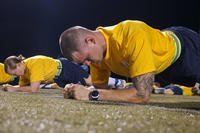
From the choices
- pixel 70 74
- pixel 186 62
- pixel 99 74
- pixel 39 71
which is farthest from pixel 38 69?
pixel 186 62

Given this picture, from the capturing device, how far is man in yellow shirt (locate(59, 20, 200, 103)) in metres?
1.14

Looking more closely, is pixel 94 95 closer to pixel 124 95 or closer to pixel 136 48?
pixel 124 95

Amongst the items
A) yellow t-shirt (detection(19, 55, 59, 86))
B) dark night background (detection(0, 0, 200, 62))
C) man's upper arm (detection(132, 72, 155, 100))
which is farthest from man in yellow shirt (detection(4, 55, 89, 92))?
dark night background (detection(0, 0, 200, 62))

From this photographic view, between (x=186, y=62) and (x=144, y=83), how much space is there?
394 millimetres

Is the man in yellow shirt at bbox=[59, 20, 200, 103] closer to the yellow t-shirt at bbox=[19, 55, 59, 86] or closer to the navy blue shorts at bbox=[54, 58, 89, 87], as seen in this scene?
the yellow t-shirt at bbox=[19, 55, 59, 86]

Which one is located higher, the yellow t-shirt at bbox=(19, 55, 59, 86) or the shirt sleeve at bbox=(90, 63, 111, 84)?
the shirt sleeve at bbox=(90, 63, 111, 84)

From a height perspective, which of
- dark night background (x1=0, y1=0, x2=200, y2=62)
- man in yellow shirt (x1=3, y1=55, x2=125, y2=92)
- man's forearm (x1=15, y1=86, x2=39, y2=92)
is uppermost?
dark night background (x1=0, y1=0, x2=200, y2=62)

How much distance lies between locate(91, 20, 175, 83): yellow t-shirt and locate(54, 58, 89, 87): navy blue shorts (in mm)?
1405

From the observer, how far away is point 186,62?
4.82ft

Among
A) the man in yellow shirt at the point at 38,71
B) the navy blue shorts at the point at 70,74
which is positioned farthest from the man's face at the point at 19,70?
the navy blue shorts at the point at 70,74

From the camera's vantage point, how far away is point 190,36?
1.52 meters

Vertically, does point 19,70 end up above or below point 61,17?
below

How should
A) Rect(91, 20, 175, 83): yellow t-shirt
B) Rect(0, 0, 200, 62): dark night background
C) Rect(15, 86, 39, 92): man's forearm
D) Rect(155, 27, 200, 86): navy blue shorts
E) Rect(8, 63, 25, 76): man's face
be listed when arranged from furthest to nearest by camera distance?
1. Rect(0, 0, 200, 62): dark night background
2. Rect(8, 63, 25, 76): man's face
3. Rect(15, 86, 39, 92): man's forearm
4. Rect(155, 27, 200, 86): navy blue shorts
5. Rect(91, 20, 175, 83): yellow t-shirt

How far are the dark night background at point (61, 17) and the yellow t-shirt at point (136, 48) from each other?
3610 millimetres
